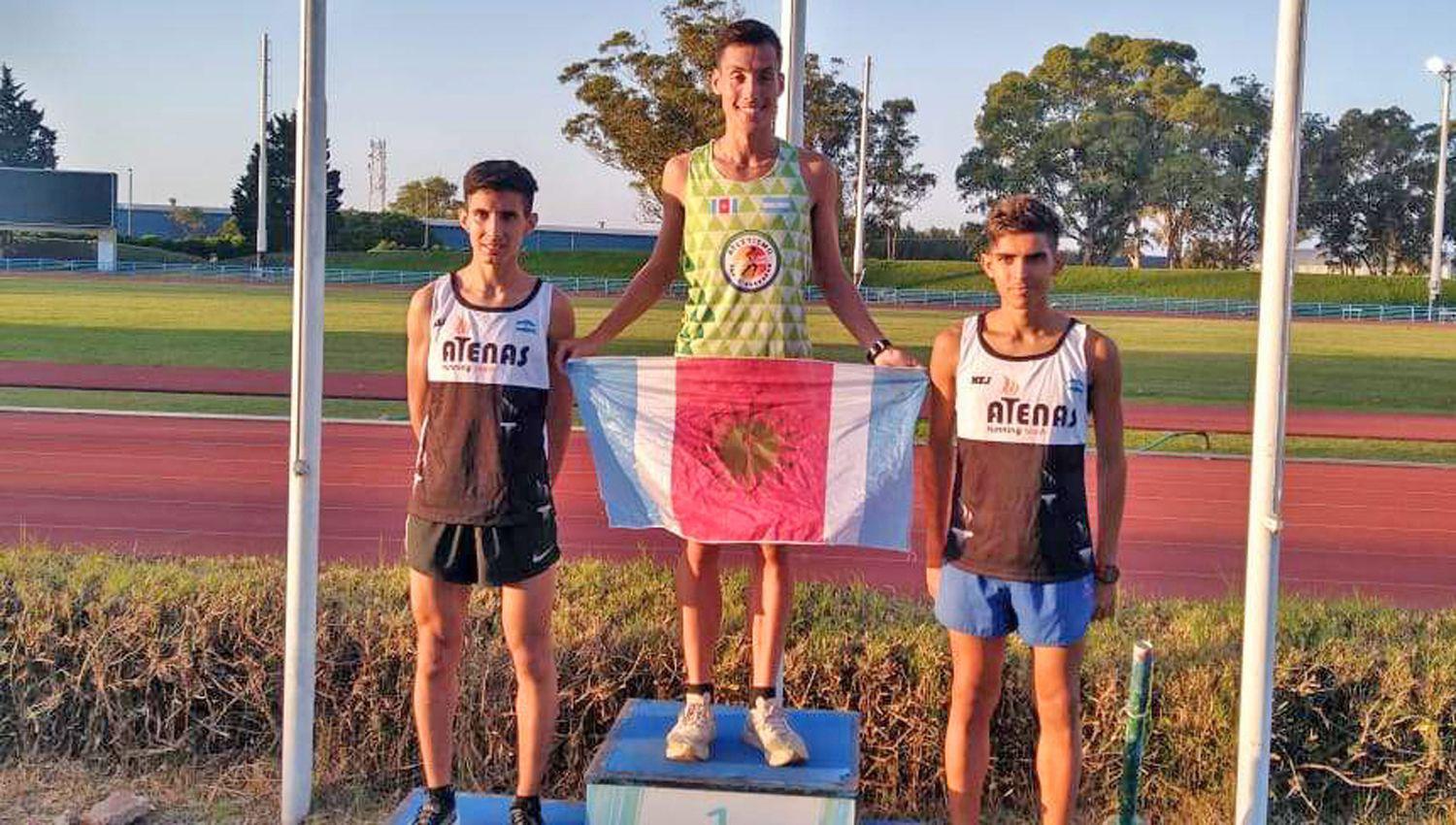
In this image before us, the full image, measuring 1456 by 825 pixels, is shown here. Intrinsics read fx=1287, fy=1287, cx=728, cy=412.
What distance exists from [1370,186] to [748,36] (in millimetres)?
17697

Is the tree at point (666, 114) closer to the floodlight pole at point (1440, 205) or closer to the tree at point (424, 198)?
the floodlight pole at point (1440, 205)

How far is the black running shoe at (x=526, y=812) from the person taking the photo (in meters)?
3.12

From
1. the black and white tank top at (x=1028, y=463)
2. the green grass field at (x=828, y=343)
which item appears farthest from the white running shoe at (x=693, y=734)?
the green grass field at (x=828, y=343)

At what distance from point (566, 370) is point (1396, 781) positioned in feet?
8.78

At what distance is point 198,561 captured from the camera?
16.4ft

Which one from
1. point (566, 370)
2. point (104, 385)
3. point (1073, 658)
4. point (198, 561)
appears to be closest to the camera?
point (1073, 658)

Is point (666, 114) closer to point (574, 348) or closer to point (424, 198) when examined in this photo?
point (574, 348)

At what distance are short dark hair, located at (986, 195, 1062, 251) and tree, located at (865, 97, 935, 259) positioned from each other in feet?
56.1

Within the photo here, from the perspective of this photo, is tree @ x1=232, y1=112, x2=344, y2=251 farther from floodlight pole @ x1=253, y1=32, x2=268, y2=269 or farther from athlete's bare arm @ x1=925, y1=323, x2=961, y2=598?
athlete's bare arm @ x1=925, y1=323, x2=961, y2=598

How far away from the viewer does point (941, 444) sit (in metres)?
3.10

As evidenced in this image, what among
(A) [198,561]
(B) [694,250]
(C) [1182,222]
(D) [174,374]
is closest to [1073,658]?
(B) [694,250]

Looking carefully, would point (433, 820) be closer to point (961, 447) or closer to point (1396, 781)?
point (961, 447)

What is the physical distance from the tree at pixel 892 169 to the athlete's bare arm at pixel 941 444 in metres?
17.1

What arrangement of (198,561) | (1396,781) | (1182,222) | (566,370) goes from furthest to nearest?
(1182,222), (198,561), (1396,781), (566,370)
